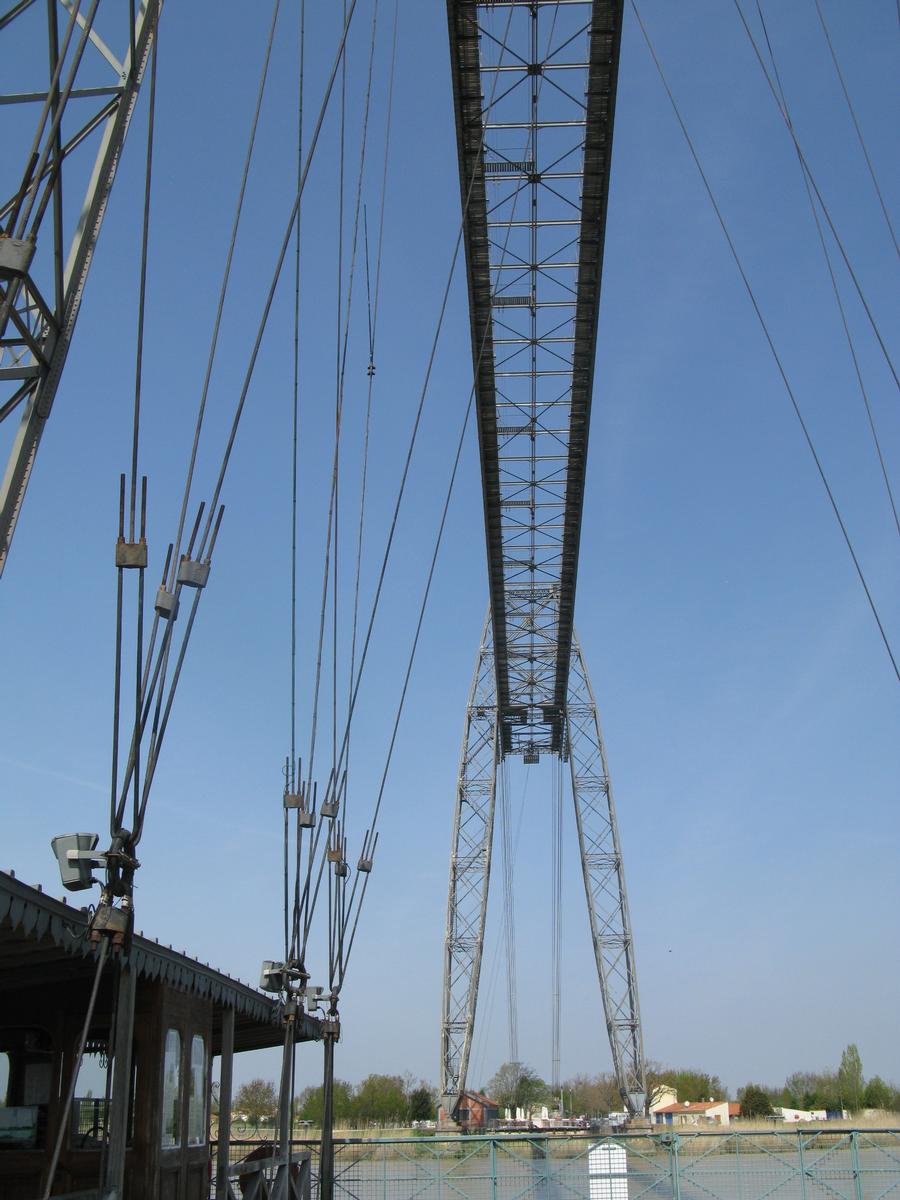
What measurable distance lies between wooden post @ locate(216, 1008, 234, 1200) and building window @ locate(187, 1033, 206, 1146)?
0.33 m

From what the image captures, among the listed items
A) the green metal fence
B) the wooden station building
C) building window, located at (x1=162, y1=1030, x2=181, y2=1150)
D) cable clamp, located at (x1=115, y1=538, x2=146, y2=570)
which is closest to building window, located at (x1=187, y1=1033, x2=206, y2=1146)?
the wooden station building

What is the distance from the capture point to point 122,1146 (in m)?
6.73

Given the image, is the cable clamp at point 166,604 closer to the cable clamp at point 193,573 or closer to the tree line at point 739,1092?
the cable clamp at point 193,573

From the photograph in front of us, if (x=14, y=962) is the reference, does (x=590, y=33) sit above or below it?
above

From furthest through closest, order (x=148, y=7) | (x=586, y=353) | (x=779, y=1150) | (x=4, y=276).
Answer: (x=586, y=353)
(x=779, y=1150)
(x=148, y=7)
(x=4, y=276)

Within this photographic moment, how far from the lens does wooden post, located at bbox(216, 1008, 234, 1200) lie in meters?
9.70

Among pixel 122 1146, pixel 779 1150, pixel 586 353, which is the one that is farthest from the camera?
A: pixel 586 353

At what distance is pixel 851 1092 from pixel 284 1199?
185 ft

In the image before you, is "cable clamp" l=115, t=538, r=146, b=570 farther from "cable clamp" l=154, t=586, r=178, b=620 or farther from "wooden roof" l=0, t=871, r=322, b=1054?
"wooden roof" l=0, t=871, r=322, b=1054

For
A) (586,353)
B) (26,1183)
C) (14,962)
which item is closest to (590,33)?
(586,353)

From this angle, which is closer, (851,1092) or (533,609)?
(533,609)

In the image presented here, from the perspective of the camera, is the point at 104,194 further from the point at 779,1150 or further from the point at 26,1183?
the point at 779,1150

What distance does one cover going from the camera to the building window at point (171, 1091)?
8242mm

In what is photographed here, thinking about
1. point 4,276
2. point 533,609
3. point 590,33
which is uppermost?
point 590,33
